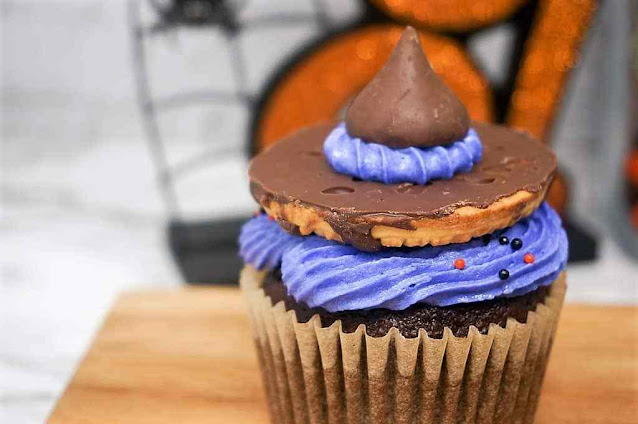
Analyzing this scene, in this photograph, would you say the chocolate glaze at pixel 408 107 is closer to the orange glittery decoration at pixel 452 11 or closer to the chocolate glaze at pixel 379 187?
the chocolate glaze at pixel 379 187

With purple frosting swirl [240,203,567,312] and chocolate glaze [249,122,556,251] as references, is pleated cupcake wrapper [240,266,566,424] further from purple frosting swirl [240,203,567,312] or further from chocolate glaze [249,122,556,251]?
chocolate glaze [249,122,556,251]

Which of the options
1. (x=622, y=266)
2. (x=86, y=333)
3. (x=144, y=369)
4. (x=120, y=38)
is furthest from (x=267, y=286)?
(x=120, y=38)

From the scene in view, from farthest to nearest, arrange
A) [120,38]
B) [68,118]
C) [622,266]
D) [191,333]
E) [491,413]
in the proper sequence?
[68,118] < [120,38] < [622,266] < [191,333] < [491,413]

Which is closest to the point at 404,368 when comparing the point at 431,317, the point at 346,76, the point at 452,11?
the point at 431,317

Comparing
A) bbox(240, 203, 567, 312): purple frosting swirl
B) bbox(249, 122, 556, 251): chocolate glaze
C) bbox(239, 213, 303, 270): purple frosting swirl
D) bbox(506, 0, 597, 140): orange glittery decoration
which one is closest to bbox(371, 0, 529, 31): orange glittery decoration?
A: bbox(506, 0, 597, 140): orange glittery decoration

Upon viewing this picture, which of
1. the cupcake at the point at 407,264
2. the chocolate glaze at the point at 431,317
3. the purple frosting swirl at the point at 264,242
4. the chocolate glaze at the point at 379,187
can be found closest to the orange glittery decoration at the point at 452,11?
the chocolate glaze at the point at 379,187

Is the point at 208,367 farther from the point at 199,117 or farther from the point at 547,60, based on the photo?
the point at 199,117

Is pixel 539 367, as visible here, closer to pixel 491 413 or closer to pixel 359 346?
pixel 491 413
